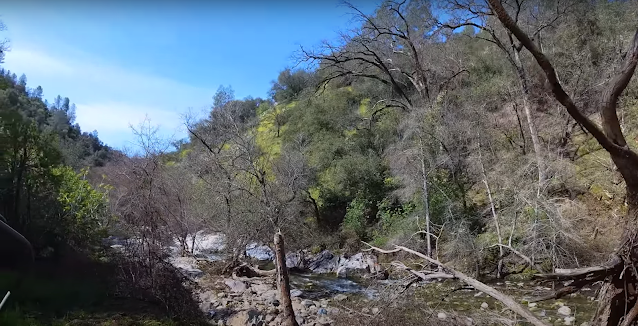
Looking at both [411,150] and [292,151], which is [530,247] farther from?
[292,151]

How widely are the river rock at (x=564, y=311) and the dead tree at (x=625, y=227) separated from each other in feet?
21.6

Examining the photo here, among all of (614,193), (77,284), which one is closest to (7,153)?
(77,284)

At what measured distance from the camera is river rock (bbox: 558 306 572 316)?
9.84 m

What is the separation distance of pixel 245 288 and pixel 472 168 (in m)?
9.98

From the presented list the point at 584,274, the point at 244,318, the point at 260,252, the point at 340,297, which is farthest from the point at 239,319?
the point at 260,252

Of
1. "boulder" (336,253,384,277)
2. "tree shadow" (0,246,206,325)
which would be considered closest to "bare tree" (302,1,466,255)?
"boulder" (336,253,384,277)

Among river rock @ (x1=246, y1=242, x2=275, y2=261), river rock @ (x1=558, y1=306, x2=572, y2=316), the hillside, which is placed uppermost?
the hillside

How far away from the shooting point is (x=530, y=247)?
11602 millimetres

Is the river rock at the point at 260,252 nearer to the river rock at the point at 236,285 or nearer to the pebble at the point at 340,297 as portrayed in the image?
the river rock at the point at 236,285

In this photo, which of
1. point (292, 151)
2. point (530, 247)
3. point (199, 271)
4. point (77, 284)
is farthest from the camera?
point (292, 151)

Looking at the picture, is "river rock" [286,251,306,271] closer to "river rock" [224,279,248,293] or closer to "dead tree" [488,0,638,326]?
"river rock" [224,279,248,293]

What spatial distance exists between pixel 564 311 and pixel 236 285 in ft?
30.3

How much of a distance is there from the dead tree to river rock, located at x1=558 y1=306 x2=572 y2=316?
6.58 m

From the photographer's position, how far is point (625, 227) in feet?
13.9
